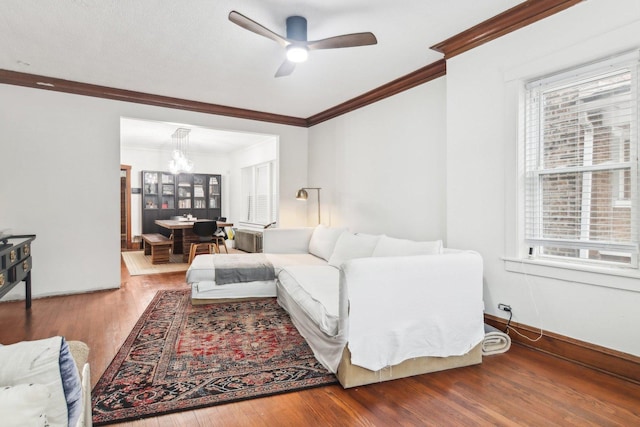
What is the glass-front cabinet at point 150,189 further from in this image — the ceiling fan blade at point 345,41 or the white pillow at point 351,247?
the ceiling fan blade at point 345,41

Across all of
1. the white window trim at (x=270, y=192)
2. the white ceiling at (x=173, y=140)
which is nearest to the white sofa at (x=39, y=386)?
the white ceiling at (x=173, y=140)

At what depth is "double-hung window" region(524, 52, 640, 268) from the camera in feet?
7.29

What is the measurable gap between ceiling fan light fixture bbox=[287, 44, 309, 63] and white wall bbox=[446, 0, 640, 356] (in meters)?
1.45

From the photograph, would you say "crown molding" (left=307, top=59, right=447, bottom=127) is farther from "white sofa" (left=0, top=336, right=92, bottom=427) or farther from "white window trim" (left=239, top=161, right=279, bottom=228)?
"white sofa" (left=0, top=336, right=92, bottom=427)

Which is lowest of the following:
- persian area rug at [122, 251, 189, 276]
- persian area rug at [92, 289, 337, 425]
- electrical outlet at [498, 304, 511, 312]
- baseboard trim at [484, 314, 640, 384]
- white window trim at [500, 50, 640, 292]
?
persian area rug at [92, 289, 337, 425]

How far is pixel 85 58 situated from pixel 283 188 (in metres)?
3.19

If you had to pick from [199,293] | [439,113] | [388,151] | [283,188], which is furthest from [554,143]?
[283,188]

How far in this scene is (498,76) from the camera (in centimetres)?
288

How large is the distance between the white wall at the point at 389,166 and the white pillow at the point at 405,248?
0.66 metres

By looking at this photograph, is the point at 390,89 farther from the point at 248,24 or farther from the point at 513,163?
the point at 248,24

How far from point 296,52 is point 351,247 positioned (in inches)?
79.7

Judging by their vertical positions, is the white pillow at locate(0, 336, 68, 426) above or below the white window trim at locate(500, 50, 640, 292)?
below

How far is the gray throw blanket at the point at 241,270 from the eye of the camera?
3787mm

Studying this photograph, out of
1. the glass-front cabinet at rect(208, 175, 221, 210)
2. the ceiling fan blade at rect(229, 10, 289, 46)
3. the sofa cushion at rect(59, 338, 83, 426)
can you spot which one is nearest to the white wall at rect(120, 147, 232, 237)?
the glass-front cabinet at rect(208, 175, 221, 210)
